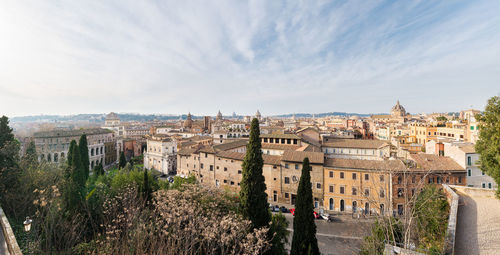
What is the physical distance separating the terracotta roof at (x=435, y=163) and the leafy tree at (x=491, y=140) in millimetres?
12093

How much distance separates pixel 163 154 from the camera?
54.4 metres

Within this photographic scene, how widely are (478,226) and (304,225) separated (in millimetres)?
9501

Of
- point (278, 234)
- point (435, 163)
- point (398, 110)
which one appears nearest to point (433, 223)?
point (278, 234)

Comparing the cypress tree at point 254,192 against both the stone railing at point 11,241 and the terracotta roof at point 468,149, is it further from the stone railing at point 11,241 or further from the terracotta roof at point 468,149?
the terracotta roof at point 468,149

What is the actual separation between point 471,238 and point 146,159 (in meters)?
61.9

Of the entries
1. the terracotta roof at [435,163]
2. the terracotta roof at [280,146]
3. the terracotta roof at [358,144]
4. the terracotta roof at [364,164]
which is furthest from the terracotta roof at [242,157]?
the terracotta roof at [435,163]

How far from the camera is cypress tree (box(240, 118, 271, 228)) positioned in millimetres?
15227

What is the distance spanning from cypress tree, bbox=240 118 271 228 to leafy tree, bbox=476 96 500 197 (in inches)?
565

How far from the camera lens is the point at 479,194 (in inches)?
638

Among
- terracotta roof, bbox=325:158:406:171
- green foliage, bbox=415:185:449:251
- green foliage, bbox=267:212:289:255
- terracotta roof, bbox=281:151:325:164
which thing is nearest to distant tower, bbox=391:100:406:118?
terracotta roof, bbox=325:158:406:171

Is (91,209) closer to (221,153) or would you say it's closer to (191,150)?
(221,153)

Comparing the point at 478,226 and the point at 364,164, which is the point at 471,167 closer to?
the point at 364,164

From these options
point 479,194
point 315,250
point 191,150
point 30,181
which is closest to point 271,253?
point 315,250

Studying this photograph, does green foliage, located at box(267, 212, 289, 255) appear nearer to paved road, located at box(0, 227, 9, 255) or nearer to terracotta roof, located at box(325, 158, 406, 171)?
paved road, located at box(0, 227, 9, 255)
